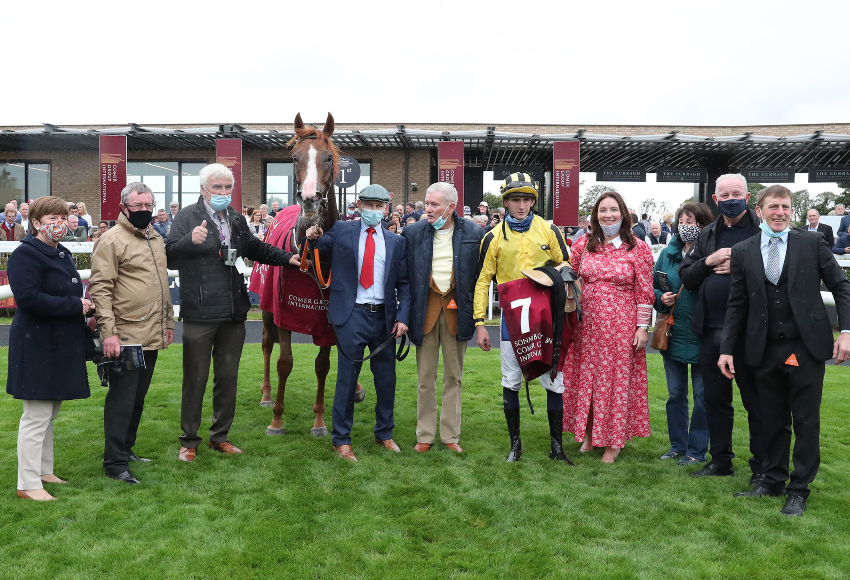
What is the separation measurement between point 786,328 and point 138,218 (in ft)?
13.4

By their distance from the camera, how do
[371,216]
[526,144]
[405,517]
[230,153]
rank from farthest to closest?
[526,144] < [230,153] < [371,216] < [405,517]

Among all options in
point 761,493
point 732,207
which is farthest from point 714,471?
Result: point 732,207

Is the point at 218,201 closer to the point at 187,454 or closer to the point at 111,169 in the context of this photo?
the point at 187,454

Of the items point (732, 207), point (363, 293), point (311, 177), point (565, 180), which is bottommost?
point (363, 293)

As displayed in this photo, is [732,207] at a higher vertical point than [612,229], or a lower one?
higher

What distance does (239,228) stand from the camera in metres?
4.75

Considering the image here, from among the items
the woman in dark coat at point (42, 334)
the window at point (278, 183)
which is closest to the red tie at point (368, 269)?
the woman in dark coat at point (42, 334)

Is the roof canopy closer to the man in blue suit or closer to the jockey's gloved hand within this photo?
the man in blue suit

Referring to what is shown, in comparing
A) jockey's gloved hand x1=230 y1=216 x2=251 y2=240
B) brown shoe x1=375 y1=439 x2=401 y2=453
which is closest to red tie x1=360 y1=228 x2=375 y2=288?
jockey's gloved hand x1=230 y1=216 x2=251 y2=240

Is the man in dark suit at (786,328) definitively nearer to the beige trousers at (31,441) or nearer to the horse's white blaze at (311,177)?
the horse's white blaze at (311,177)

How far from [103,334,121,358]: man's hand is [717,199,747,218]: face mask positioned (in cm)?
400

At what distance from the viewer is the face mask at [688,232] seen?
15.3 feet

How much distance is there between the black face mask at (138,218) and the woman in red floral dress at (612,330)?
3.08 meters

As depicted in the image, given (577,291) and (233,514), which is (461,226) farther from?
(233,514)
